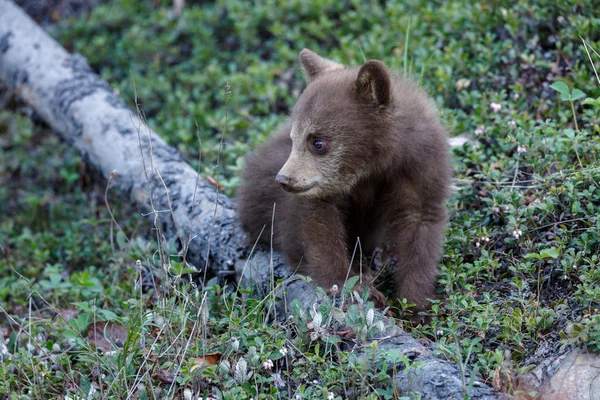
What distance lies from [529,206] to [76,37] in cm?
679

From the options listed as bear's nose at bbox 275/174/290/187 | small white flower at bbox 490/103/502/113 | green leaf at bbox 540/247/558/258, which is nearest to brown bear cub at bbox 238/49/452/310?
bear's nose at bbox 275/174/290/187

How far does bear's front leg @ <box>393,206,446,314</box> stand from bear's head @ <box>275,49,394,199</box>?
0.45m

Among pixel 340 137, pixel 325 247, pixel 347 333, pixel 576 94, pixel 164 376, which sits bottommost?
pixel 164 376

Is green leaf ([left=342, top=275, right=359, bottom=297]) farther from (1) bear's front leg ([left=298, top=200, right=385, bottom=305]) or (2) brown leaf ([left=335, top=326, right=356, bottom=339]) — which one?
(1) bear's front leg ([left=298, top=200, right=385, bottom=305])

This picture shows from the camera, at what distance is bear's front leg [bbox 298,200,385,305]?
177 inches

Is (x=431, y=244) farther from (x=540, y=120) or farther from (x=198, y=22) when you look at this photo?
(x=198, y=22)

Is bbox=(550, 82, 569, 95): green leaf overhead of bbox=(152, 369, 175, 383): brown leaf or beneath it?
overhead

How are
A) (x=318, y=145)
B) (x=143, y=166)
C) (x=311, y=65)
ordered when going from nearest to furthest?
(x=318, y=145) < (x=311, y=65) < (x=143, y=166)

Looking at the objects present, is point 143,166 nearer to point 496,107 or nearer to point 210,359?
point 210,359

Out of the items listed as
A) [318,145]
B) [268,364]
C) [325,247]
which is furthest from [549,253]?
[268,364]

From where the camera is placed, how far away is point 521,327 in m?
4.02

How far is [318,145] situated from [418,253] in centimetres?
94

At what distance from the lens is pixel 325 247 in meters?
4.53

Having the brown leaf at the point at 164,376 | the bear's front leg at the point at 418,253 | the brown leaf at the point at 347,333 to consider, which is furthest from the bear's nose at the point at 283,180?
the brown leaf at the point at 164,376
